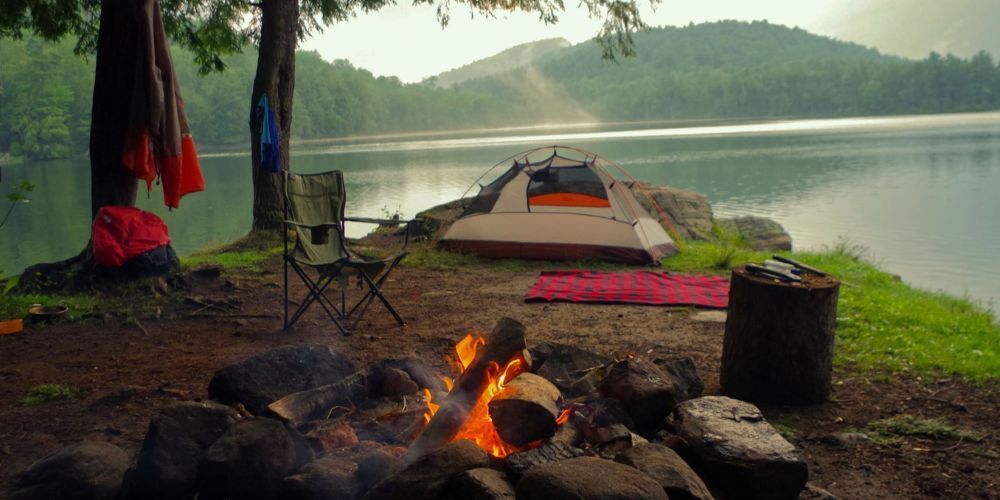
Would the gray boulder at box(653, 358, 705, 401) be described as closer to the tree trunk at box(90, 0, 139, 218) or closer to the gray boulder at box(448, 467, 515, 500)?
the gray boulder at box(448, 467, 515, 500)

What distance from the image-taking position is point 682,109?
7844 cm

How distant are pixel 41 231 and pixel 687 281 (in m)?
18.9

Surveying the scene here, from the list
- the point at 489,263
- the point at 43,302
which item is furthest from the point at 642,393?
the point at 489,263

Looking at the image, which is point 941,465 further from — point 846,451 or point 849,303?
point 849,303

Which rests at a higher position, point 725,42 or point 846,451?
point 725,42

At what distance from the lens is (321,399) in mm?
2588

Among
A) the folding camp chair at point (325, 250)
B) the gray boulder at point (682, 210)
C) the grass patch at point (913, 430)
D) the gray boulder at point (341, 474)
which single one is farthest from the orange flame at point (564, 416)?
the gray boulder at point (682, 210)

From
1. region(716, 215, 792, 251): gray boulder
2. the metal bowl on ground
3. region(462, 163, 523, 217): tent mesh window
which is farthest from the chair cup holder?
region(716, 215, 792, 251): gray boulder

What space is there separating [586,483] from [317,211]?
3.51 m

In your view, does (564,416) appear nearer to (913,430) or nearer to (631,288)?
(913,430)

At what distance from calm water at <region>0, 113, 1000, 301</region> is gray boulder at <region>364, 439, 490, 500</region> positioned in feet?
29.1

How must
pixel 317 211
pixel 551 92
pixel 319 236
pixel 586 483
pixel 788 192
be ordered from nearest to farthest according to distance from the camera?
1. pixel 586 483
2. pixel 319 236
3. pixel 317 211
4. pixel 788 192
5. pixel 551 92

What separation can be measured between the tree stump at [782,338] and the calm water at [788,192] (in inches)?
306

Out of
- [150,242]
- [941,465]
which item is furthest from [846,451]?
[150,242]
